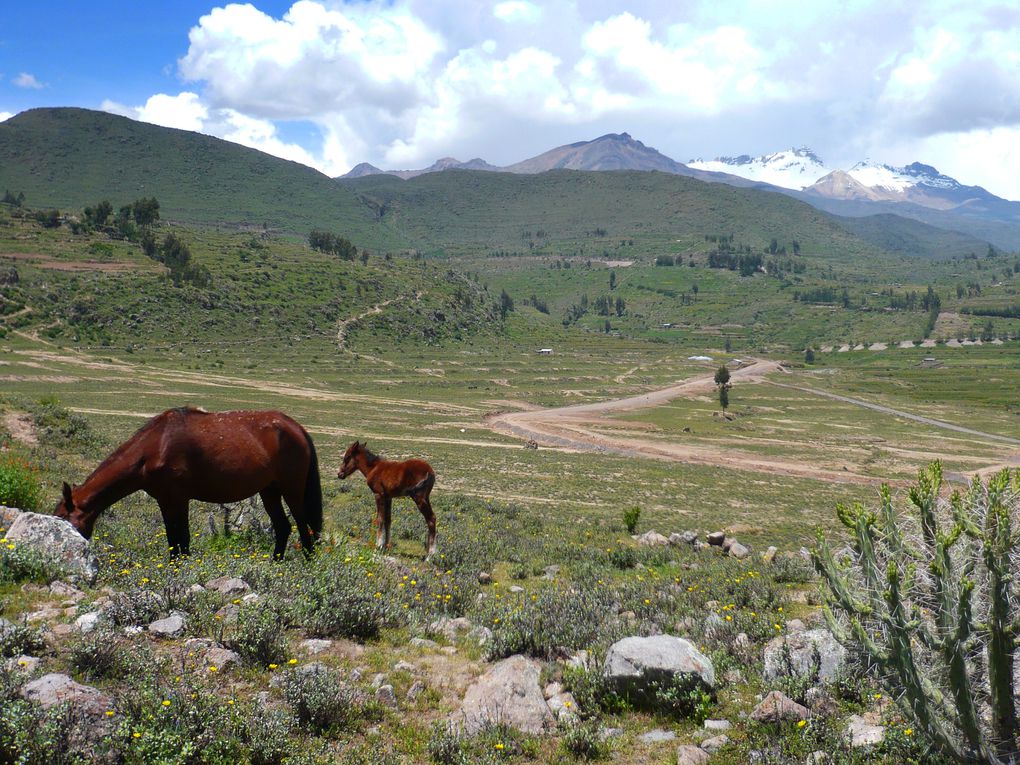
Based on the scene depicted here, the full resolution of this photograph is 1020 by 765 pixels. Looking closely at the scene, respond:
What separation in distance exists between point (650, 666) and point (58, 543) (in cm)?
721

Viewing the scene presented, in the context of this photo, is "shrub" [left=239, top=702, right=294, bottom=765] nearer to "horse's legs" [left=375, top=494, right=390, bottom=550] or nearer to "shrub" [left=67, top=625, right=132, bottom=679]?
"shrub" [left=67, top=625, right=132, bottom=679]

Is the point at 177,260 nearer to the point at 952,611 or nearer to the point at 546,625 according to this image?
the point at 546,625

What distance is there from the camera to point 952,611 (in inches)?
179

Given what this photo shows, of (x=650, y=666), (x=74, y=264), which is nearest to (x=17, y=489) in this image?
(x=650, y=666)

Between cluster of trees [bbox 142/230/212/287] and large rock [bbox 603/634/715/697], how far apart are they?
114689mm

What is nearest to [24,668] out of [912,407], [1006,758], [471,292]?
[1006,758]

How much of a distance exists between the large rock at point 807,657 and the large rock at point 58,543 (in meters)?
8.01

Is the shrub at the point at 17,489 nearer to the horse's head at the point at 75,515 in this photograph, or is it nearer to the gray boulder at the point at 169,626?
the horse's head at the point at 75,515

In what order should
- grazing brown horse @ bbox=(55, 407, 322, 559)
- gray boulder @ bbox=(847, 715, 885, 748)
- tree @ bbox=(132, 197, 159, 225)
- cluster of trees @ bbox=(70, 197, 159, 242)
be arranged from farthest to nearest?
tree @ bbox=(132, 197, 159, 225) < cluster of trees @ bbox=(70, 197, 159, 242) < grazing brown horse @ bbox=(55, 407, 322, 559) < gray boulder @ bbox=(847, 715, 885, 748)

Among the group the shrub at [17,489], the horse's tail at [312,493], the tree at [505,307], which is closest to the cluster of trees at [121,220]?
the tree at [505,307]

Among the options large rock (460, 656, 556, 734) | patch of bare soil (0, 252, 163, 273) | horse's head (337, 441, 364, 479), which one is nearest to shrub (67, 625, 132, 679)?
large rock (460, 656, 556, 734)

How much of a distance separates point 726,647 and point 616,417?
64015mm

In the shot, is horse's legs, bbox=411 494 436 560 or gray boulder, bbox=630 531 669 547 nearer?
horse's legs, bbox=411 494 436 560

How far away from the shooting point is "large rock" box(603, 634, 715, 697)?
20.2ft
